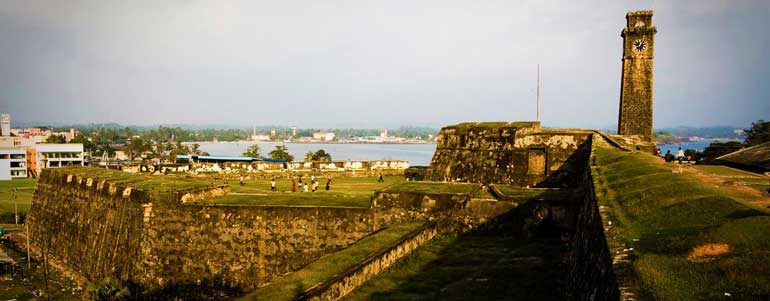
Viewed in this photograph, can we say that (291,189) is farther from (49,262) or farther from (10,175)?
(10,175)

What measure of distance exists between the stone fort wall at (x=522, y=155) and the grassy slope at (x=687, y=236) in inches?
342

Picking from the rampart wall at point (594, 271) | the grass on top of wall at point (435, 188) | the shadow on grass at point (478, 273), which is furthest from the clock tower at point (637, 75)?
the rampart wall at point (594, 271)

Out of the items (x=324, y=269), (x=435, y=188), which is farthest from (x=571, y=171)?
(x=324, y=269)

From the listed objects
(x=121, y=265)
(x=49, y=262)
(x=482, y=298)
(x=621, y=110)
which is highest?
(x=621, y=110)

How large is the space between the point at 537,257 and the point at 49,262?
23872mm

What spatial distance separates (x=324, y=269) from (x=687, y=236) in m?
7.50

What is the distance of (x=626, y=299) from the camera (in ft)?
14.1

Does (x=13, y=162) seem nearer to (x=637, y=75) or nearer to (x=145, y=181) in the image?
(x=145, y=181)

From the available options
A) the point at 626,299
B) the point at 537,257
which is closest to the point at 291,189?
the point at 537,257

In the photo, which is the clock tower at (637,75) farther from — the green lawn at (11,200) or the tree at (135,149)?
the tree at (135,149)

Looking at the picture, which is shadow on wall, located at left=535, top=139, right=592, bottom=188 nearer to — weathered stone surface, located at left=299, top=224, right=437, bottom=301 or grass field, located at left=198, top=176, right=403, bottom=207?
grass field, located at left=198, top=176, right=403, bottom=207

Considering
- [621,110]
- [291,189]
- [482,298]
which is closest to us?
[482,298]

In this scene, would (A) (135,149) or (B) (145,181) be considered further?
(A) (135,149)

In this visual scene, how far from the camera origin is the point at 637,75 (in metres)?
27.6
